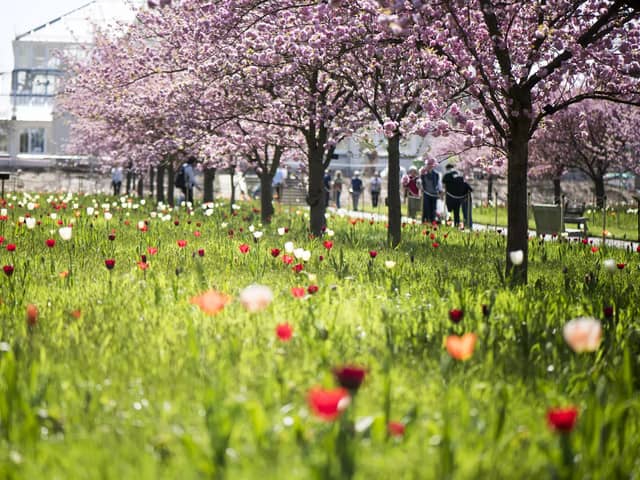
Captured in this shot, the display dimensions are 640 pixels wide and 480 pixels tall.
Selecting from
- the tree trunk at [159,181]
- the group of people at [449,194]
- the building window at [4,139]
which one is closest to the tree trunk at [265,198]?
the group of people at [449,194]

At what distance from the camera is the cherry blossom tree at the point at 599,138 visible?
1259 inches

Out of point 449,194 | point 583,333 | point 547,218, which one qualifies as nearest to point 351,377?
point 583,333

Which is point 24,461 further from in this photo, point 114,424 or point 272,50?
point 272,50

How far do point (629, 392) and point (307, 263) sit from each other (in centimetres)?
538

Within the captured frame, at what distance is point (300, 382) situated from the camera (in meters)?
3.92

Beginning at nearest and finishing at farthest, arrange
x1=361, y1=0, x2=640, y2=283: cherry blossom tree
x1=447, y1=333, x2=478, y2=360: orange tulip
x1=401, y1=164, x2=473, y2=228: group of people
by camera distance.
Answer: x1=447, y1=333, x2=478, y2=360: orange tulip < x1=361, y1=0, x2=640, y2=283: cherry blossom tree < x1=401, y1=164, x2=473, y2=228: group of people

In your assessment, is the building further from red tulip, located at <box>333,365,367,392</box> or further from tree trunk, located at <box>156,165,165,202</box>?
red tulip, located at <box>333,365,367,392</box>

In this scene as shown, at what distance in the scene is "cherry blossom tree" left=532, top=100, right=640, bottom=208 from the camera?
32.0 meters

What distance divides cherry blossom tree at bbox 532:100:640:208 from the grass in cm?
2594

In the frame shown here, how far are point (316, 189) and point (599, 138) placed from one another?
69.6 feet

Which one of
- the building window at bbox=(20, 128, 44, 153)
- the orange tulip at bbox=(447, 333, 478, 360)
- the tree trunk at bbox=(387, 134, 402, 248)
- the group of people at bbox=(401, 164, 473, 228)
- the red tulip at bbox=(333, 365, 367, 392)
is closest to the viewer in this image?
the red tulip at bbox=(333, 365, 367, 392)

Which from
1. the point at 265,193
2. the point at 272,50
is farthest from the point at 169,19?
the point at 272,50

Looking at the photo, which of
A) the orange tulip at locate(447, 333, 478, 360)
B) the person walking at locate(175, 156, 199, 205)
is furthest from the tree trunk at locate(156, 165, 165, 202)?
the orange tulip at locate(447, 333, 478, 360)

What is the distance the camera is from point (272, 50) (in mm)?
10781
